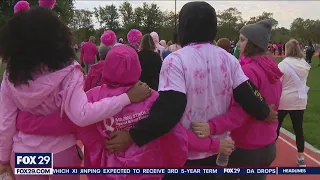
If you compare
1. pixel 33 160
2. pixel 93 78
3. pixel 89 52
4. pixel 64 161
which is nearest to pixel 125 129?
pixel 64 161

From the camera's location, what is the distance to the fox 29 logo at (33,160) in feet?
7.67

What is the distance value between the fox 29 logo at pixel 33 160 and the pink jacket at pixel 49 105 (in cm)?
3

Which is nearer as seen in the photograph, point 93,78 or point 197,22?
point 197,22

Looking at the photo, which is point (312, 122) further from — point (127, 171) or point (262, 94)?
point (127, 171)

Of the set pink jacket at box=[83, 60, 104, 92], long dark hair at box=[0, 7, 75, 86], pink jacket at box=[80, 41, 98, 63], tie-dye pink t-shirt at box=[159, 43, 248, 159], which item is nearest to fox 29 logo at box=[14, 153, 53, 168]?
long dark hair at box=[0, 7, 75, 86]

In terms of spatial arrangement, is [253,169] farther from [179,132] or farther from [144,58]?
[144,58]

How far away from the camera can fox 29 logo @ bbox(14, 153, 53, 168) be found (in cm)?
234

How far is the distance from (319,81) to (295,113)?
42.2 ft

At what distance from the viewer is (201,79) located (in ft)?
7.42

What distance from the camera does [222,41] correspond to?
6.35 meters

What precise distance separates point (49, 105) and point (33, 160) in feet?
1.22

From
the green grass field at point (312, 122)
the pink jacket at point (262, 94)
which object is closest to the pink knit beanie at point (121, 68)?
the pink jacket at point (262, 94)

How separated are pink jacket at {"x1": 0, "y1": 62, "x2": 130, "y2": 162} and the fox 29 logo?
3 centimetres

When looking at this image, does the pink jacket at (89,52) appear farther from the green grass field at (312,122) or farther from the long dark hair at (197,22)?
the long dark hair at (197,22)
